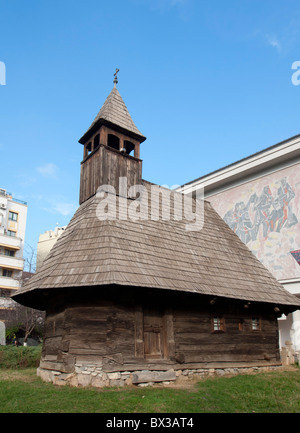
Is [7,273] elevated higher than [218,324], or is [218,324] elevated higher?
[7,273]

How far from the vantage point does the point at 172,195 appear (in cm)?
1552

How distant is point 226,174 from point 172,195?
26.4 feet

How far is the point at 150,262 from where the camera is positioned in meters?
10.7

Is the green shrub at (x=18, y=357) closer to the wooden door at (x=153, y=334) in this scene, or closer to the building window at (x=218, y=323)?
the wooden door at (x=153, y=334)

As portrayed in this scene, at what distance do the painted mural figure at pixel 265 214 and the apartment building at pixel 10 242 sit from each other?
71.6 feet

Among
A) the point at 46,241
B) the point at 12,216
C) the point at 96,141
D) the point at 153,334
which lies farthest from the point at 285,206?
the point at 46,241

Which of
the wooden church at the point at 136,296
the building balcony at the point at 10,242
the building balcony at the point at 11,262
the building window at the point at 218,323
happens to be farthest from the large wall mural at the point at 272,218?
the building balcony at the point at 10,242

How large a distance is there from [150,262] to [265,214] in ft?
37.8

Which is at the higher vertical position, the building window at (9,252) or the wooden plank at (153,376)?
the building window at (9,252)

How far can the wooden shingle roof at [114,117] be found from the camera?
13820 millimetres

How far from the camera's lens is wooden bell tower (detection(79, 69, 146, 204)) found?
13.2 metres

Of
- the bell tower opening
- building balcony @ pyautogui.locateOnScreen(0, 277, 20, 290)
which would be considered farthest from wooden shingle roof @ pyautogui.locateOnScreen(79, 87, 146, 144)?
building balcony @ pyautogui.locateOnScreen(0, 277, 20, 290)

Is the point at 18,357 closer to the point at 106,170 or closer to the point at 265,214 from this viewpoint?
the point at 106,170
